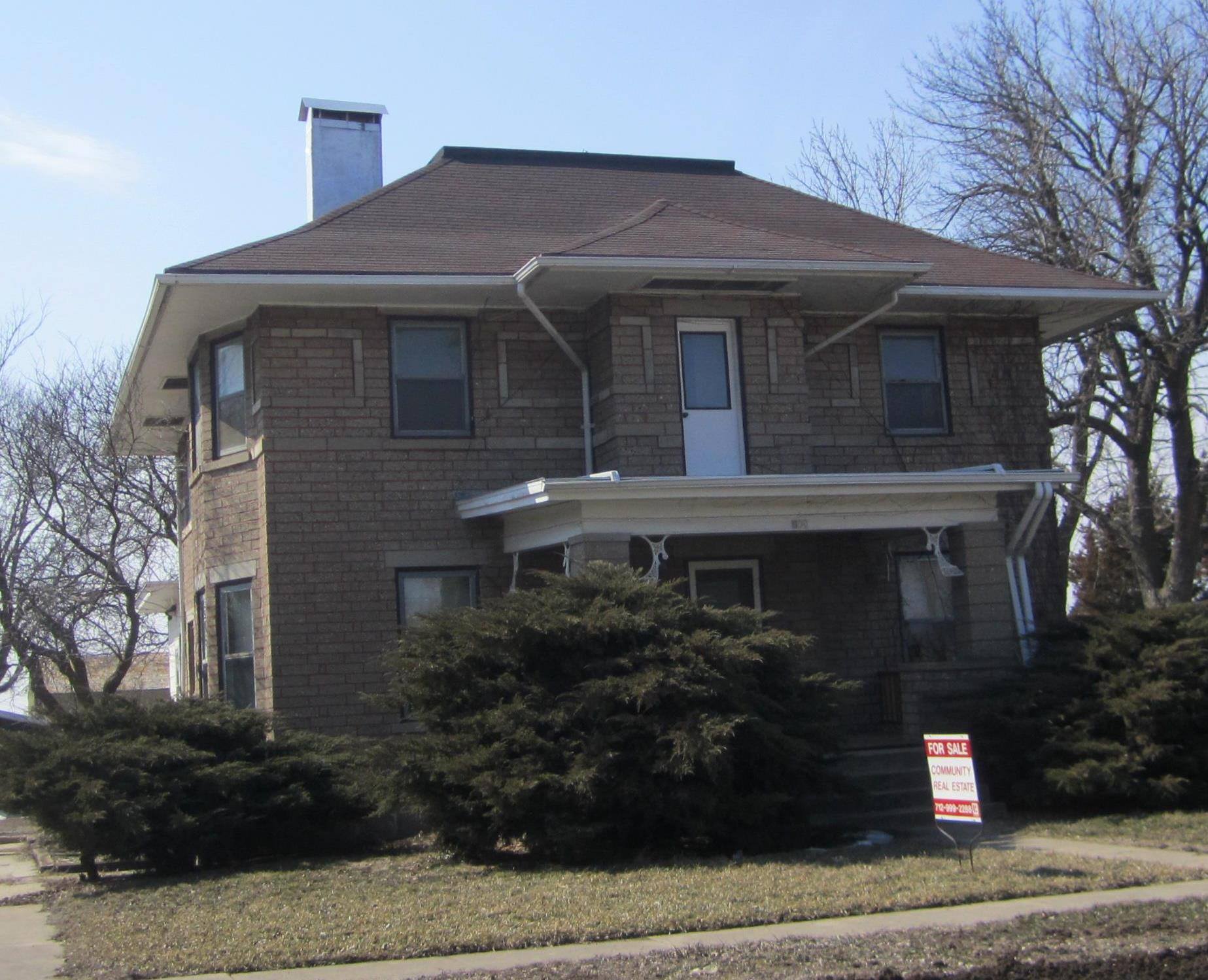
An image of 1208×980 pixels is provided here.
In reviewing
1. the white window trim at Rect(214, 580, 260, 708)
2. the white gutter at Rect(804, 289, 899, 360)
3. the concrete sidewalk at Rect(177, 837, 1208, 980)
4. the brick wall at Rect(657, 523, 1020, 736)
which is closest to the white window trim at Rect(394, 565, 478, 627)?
the white window trim at Rect(214, 580, 260, 708)

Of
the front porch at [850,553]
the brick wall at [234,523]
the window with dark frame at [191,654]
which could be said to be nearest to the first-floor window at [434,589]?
the front porch at [850,553]

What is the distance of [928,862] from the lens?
10.4 m

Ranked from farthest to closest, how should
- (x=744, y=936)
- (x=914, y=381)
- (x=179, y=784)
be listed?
(x=914, y=381), (x=179, y=784), (x=744, y=936)

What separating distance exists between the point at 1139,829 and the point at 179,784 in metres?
8.03

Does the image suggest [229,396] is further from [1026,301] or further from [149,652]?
[149,652]

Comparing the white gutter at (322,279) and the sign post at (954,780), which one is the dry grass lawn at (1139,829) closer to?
the sign post at (954,780)

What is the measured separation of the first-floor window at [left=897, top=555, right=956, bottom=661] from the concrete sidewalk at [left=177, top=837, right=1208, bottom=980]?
7261 mm

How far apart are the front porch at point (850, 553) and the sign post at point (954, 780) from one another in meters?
3.97

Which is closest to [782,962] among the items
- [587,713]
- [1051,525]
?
[587,713]

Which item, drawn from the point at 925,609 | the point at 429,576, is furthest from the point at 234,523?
the point at 925,609

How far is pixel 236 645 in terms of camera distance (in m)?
15.9

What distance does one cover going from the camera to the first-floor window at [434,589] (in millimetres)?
15445

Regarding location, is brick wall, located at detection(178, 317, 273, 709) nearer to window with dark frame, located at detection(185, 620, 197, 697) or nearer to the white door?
window with dark frame, located at detection(185, 620, 197, 697)

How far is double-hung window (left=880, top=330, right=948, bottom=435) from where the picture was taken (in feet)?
56.4
